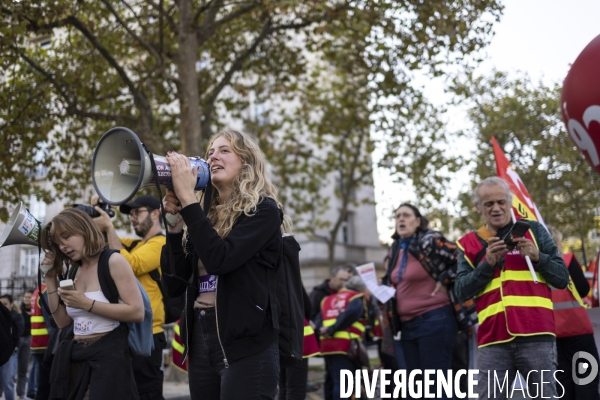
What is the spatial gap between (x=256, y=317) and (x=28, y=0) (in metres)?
A: 10.6

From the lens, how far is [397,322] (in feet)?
22.2

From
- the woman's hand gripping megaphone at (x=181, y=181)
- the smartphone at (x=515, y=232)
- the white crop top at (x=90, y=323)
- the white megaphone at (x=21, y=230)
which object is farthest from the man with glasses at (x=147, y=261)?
the smartphone at (x=515, y=232)

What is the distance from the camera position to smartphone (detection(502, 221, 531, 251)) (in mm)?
4766

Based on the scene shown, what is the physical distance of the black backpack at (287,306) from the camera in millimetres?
3396

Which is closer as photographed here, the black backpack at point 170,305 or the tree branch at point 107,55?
the black backpack at point 170,305

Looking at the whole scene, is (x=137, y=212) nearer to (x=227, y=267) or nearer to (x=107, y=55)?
(x=227, y=267)

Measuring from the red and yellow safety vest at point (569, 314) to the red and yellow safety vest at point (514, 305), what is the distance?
3.51 ft

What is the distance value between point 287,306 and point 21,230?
7.00ft

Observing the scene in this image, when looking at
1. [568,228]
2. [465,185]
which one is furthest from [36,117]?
[568,228]

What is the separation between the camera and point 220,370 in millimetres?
3309

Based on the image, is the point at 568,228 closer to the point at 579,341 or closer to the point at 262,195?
the point at 579,341

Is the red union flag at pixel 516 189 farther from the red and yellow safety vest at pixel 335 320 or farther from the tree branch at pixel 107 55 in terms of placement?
the tree branch at pixel 107 55

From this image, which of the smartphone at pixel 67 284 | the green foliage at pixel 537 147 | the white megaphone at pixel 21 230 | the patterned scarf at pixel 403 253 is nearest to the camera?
the smartphone at pixel 67 284

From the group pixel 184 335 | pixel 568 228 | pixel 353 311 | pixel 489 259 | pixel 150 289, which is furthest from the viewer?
pixel 568 228
